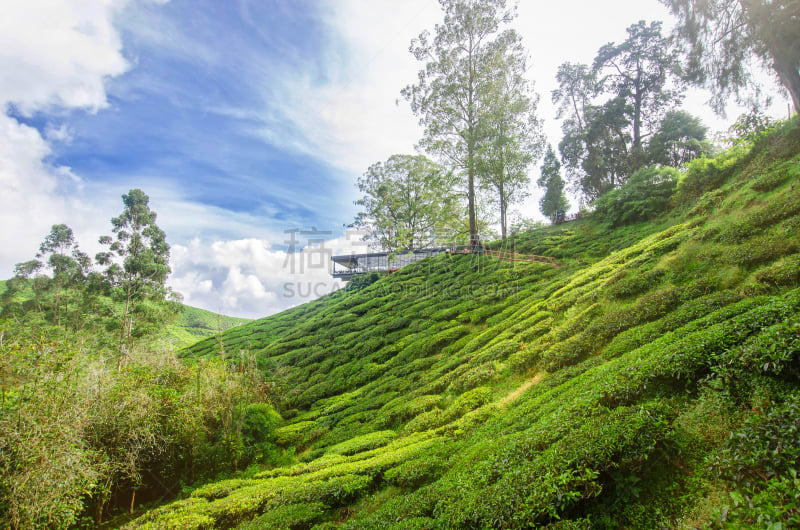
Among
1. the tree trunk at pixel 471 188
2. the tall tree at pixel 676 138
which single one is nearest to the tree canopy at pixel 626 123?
the tall tree at pixel 676 138

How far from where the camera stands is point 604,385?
18.7ft

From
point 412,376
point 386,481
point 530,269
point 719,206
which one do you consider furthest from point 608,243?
point 386,481

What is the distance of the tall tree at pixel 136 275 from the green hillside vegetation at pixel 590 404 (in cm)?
1465

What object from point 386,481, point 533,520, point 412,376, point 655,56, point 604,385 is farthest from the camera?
point 655,56

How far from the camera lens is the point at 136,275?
981 inches

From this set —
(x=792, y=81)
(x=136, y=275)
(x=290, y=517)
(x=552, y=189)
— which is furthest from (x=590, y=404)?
(x=552, y=189)

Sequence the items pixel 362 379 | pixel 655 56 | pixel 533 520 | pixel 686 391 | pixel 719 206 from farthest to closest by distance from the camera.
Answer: pixel 655 56 < pixel 362 379 < pixel 719 206 < pixel 686 391 < pixel 533 520

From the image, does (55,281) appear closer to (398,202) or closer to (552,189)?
(398,202)

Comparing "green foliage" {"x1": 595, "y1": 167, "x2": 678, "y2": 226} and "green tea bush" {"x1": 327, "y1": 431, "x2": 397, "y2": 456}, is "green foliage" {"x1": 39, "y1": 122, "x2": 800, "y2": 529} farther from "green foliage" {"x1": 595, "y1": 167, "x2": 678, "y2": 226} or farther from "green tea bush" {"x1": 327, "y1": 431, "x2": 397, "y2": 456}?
"green foliage" {"x1": 595, "y1": 167, "x2": 678, "y2": 226}

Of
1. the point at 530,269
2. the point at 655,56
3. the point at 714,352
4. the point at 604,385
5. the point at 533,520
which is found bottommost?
the point at 533,520

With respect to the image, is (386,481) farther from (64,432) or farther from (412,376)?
(64,432)

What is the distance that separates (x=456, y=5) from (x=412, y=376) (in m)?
25.4

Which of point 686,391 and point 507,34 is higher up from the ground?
point 507,34

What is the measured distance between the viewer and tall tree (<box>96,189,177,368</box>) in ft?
79.9
